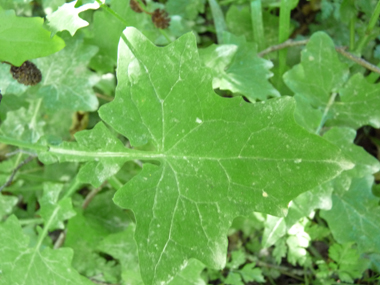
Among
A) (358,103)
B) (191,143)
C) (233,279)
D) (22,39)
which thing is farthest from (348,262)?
(22,39)

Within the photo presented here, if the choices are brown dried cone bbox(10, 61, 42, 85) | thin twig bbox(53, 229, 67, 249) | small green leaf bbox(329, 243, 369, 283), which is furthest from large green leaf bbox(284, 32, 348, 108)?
thin twig bbox(53, 229, 67, 249)

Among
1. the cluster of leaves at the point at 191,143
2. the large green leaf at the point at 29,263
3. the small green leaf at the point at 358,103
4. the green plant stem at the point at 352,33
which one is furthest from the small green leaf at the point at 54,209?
the green plant stem at the point at 352,33

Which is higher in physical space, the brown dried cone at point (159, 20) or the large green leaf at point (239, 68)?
the brown dried cone at point (159, 20)

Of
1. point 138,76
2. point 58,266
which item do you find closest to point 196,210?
point 138,76

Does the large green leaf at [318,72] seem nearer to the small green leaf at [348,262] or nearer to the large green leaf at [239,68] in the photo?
the large green leaf at [239,68]

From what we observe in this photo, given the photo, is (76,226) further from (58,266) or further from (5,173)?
(5,173)

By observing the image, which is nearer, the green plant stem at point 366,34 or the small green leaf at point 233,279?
the green plant stem at point 366,34

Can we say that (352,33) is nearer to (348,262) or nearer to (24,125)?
(348,262)
